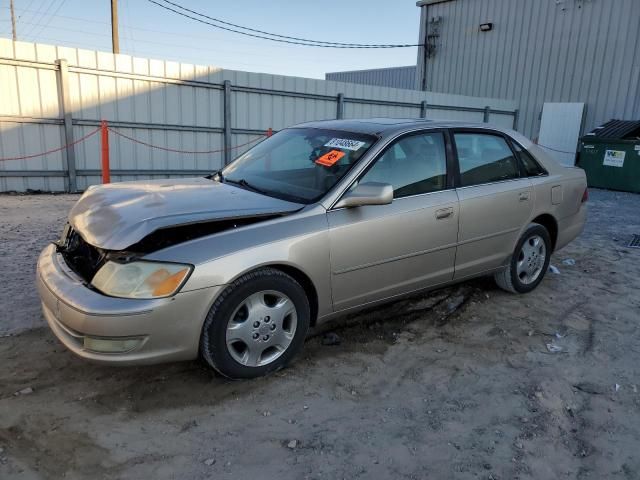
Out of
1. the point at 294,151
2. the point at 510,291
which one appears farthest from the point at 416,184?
the point at 510,291

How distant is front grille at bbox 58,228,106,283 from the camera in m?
2.78

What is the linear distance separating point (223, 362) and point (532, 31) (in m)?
17.2

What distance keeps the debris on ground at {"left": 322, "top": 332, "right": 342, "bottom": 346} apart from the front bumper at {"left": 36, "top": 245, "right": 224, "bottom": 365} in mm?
1078

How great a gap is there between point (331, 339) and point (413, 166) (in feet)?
4.51

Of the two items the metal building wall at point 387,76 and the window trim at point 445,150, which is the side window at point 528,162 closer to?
the window trim at point 445,150

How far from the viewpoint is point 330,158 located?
11.6ft

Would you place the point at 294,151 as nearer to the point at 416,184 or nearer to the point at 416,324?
the point at 416,184

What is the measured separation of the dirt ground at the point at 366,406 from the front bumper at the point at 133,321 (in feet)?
1.06

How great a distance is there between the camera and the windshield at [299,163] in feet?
11.0

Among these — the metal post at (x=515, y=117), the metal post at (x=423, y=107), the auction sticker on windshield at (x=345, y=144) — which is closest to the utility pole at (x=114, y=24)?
the metal post at (x=423, y=107)

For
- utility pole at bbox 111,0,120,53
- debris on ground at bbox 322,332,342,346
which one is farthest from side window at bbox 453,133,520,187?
utility pole at bbox 111,0,120,53

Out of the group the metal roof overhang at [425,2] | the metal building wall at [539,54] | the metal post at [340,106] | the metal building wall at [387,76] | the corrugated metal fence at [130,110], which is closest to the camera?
the corrugated metal fence at [130,110]

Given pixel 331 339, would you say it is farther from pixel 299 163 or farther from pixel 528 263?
pixel 528 263

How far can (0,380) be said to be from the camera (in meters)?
2.89
